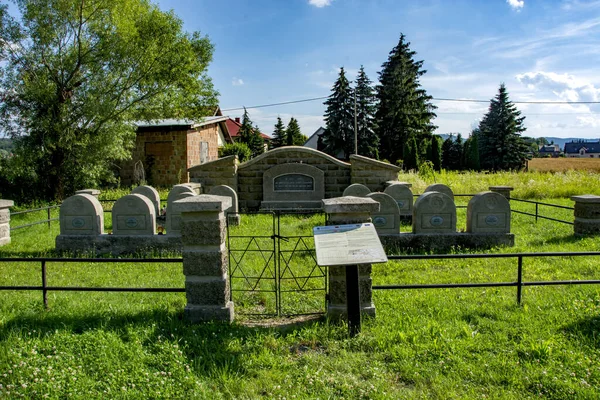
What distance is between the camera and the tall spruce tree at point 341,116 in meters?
39.3

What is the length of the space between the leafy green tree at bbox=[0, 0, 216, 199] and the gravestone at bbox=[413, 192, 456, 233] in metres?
13.3

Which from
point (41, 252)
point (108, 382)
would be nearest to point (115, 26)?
point (41, 252)

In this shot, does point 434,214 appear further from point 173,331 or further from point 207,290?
point 173,331

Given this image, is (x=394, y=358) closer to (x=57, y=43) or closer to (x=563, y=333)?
(x=563, y=333)

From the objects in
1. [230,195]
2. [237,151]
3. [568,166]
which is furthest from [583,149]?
[230,195]

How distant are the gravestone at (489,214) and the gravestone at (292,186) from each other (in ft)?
19.3

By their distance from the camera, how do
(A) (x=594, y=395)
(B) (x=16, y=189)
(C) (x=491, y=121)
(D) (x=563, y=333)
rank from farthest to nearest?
(C) (x=491, y=121)
(B) (x=16, y=189)
(D) (x=563, y=333)
(A) (x=594, y=395)

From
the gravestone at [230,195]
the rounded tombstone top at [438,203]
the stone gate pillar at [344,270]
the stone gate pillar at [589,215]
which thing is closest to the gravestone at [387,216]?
the rounded tombstone top at [438,203]

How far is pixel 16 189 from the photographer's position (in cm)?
1761

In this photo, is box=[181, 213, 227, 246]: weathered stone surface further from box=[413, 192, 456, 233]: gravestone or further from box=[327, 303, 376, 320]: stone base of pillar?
box=[413, 192, 456, 233]: gravestone

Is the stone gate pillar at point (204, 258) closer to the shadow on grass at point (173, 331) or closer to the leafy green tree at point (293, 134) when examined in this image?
the shadow on grass at point (173, 331)

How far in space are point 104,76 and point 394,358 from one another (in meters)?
17.3

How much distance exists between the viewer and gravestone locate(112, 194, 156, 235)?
29.5 ft

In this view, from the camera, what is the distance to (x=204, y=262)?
4441 mm
